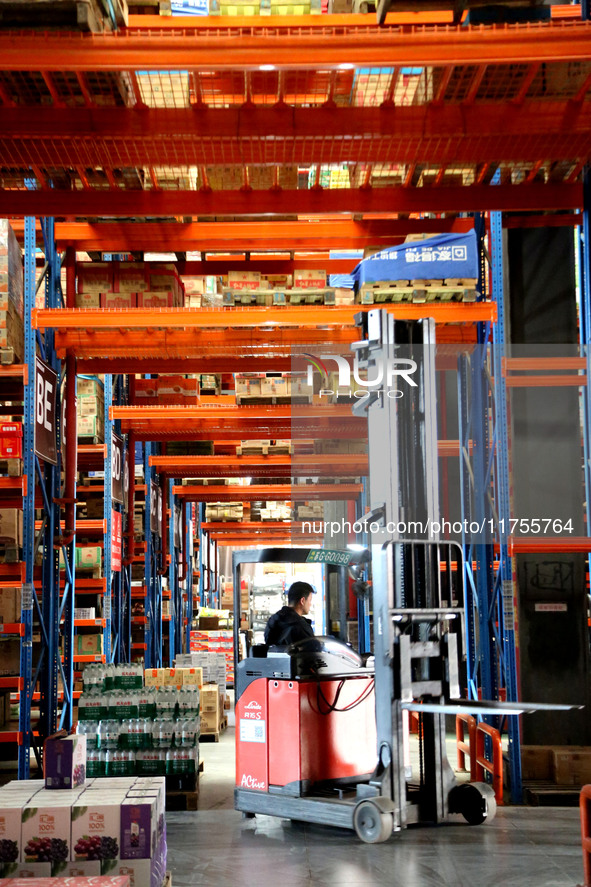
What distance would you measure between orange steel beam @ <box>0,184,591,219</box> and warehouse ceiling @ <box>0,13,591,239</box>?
2 cm

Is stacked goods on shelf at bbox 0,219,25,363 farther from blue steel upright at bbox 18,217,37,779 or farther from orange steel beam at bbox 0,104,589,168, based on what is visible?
orange steel beam at bbox 0,104,589,168

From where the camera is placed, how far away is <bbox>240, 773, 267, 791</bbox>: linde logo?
8.15m

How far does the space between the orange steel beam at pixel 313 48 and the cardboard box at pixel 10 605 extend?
22.3 feet

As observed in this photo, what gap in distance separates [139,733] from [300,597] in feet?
6.63

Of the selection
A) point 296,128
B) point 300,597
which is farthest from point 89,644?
point 296,128

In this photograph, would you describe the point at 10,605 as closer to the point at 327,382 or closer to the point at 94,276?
the point at 94,276

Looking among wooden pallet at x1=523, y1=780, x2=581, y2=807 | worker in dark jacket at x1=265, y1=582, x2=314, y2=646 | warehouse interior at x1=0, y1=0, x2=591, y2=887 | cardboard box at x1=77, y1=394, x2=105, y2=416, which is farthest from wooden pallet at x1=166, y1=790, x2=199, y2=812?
cardboard box at x1=77, y1=394, x2=105, y2=416

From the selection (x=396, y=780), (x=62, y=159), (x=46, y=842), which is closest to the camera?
(x=46, y=842)

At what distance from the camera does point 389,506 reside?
7.77m

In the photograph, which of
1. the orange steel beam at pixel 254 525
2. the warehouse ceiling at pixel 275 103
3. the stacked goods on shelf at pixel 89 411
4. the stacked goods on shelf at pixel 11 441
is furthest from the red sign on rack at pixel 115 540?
the orange steel beam at pixel 254 525

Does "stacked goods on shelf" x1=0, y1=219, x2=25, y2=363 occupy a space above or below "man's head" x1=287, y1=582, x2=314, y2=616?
above

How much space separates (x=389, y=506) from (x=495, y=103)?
3.11 meters

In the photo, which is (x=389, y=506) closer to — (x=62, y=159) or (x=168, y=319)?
(x=168, y=319)

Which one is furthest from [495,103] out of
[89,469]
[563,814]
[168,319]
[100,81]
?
[89,469]
